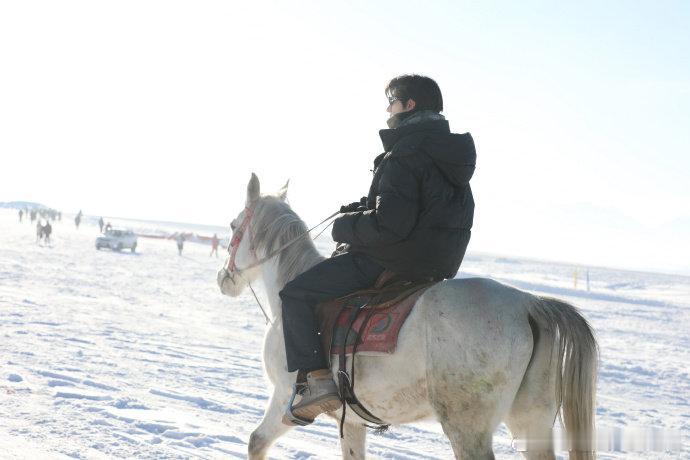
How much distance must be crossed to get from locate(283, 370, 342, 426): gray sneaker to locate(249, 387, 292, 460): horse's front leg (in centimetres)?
20

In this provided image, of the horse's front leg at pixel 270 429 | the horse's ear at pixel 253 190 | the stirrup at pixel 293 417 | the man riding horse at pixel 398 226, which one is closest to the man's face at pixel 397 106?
the man riding horse at pixel 398 226

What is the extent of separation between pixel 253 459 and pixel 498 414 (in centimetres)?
184

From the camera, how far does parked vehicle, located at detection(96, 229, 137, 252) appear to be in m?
42.9

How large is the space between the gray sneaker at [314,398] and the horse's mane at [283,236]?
983mm

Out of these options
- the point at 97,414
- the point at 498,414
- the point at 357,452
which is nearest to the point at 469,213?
the point at 498,414

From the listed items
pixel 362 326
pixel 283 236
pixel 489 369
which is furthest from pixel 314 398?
pixel 283 236

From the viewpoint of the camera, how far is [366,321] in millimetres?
3938

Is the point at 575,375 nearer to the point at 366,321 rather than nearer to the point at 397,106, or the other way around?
the point at 366,321

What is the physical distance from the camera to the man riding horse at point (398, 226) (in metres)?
3.79

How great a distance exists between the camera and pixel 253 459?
14.9ft

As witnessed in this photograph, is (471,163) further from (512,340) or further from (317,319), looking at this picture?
(317,319)

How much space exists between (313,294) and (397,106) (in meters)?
1.28

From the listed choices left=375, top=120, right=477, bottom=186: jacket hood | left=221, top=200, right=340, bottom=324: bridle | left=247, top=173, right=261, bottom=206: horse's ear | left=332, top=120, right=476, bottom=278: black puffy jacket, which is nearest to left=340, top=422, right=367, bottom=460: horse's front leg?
left=221, top=200, right=340, bottom=324: bridle

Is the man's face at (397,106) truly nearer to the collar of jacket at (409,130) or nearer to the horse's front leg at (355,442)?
the collar of jacket at (409,130)
